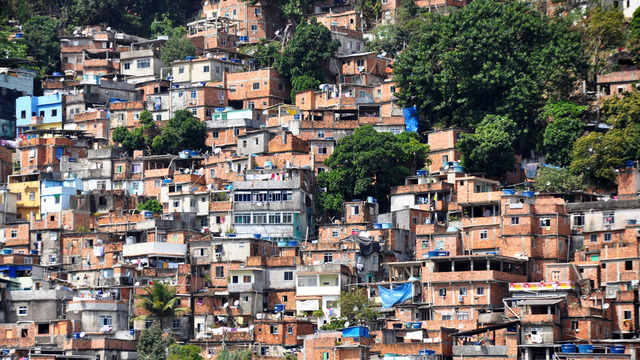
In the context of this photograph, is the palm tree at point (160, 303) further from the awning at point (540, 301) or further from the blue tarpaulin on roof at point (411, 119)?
the blue tarpaulin on roof at point (411, 119)

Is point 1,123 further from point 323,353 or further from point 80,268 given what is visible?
point 323,353

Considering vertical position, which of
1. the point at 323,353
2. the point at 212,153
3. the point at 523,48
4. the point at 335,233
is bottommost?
the point at 323,353

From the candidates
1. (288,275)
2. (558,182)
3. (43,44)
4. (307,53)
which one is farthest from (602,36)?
(43,44)

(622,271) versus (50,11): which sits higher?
(50,11)

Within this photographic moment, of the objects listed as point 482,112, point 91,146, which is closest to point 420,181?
point 482,112

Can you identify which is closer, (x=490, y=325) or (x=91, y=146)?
(x=490, y=325)

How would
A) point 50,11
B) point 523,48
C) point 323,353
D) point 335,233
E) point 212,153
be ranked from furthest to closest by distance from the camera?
point 50,11
point 212,153
point 523,48
point 335,233
point 323,353

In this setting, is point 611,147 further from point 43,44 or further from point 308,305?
point 43,44
